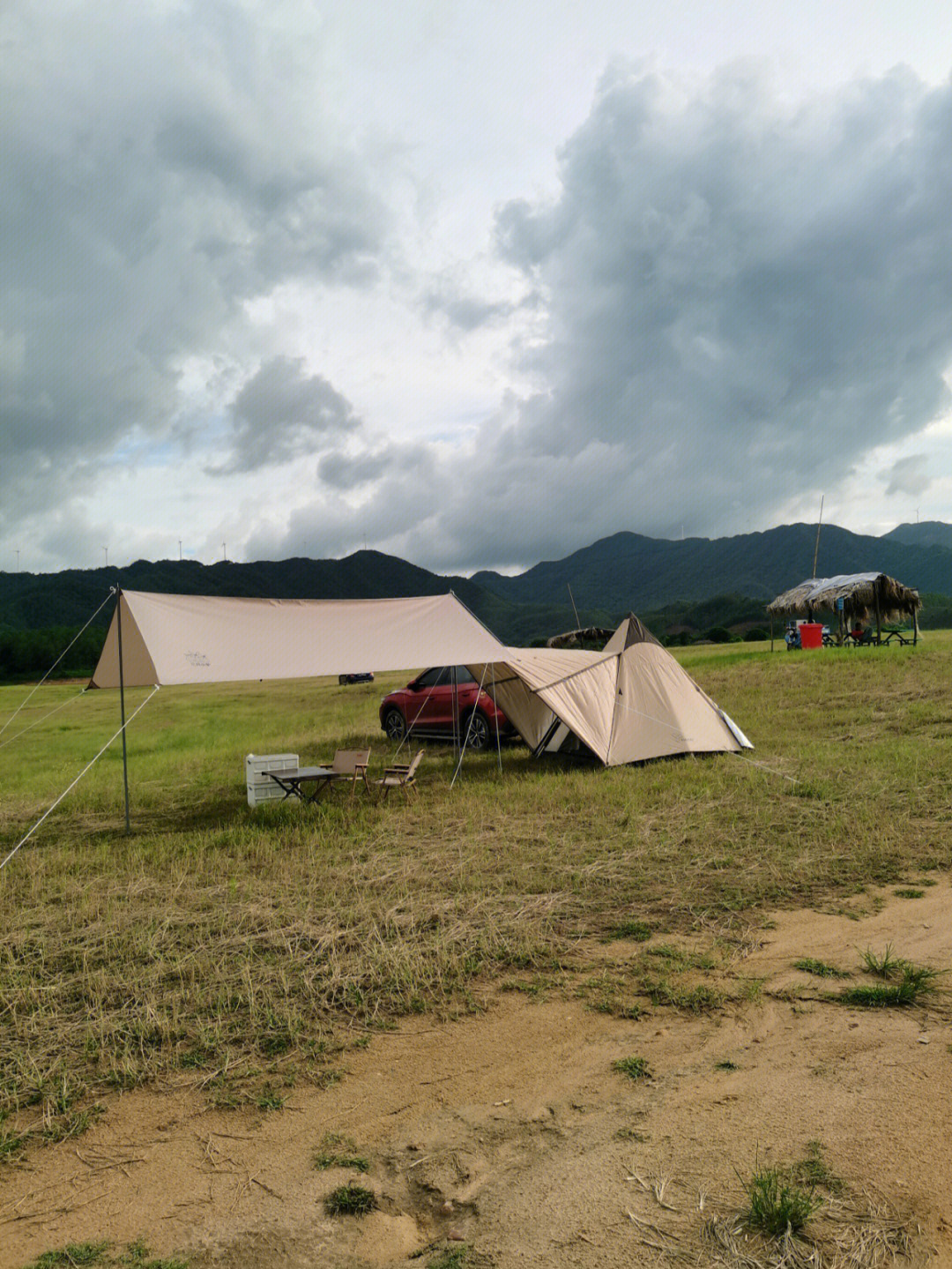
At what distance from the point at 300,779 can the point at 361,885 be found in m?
3.26

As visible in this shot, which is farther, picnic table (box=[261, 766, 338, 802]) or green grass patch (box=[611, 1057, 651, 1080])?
picnic table (box=[261, 766, 338, 802])

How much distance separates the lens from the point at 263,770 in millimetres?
10711

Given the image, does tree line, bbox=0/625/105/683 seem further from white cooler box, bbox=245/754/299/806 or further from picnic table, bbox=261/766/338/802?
picnic table, bbox=261/766/338/802

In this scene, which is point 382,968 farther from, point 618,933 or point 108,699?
point 108,699

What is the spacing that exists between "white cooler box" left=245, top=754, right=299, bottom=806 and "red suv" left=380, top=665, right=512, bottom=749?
327cm

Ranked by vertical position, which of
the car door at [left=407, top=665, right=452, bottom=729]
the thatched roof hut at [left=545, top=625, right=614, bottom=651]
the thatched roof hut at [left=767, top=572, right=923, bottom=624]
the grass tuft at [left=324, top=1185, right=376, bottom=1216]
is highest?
the thatched roof hut at [left=767, top=572, right=923, bottom=624]

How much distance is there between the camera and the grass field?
4309mm

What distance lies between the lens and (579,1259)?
8.57 feet

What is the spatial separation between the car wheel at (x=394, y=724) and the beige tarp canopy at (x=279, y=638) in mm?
4642

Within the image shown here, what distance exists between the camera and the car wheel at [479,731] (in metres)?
14.1

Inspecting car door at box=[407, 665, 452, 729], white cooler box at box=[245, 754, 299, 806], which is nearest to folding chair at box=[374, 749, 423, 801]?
white cooler box at box=[245, 754, 299, 806]

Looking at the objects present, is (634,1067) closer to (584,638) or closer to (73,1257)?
(73,1257)

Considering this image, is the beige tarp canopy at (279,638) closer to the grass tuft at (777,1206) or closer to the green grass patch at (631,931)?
the green grass patch at (631,931)

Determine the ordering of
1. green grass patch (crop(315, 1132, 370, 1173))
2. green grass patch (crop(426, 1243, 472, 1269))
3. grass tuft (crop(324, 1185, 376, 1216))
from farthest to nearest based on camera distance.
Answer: green grass patch (crop(315, 1132, 370, 1173)) → grass tuft (crop(324, 1185, 376, 1216)) → green grass patch (crop(426, 1243, 472, 1269))
